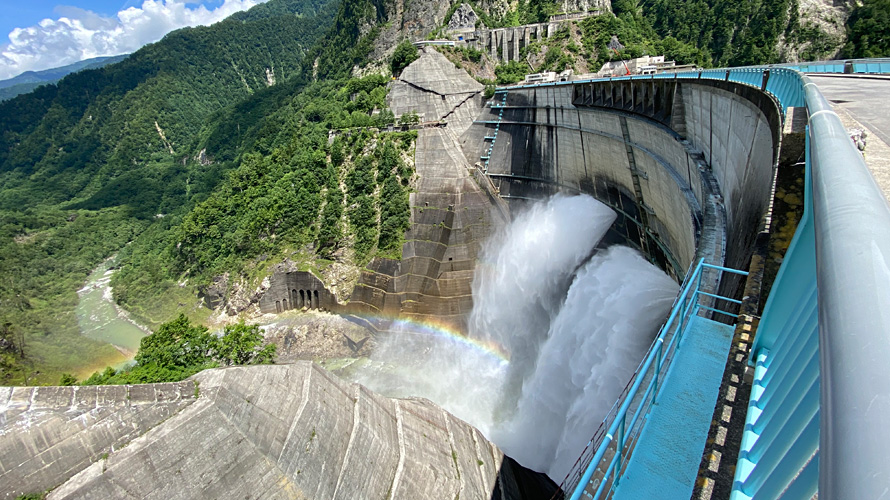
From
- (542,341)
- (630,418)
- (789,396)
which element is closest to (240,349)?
(542,341)

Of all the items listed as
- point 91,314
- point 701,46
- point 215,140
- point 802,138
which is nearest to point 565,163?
point 802,138

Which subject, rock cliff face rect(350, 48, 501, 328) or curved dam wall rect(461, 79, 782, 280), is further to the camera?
rock cliff face rect(350, 48, 501, 328)

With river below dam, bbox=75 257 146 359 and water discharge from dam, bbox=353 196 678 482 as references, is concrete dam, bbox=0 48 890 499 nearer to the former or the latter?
water discharge from dam, bbox=353 196 678 482

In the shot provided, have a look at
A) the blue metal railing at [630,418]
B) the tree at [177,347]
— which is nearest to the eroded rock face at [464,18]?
the tree at [177,347]

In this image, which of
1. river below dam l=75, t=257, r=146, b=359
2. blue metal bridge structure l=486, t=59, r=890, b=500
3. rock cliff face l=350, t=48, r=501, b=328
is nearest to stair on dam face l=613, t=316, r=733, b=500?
blue metal bridge structure l=486, t=59, r=890, b=500

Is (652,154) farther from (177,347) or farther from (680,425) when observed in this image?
(177,347)

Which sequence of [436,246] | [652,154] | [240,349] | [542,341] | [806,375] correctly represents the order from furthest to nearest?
[436,246], [542,341], [240,349], [652,154], [806,375]
